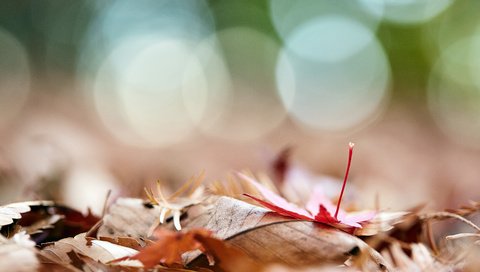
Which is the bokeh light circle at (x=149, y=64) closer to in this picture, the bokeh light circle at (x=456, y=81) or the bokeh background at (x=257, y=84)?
the bokeh background at (x=257, y=84)

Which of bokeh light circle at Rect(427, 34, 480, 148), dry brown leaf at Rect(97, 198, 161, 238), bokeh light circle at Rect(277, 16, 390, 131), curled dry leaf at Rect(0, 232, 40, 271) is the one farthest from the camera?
bokeh light circle at Rect(277, 16, 390, 131)

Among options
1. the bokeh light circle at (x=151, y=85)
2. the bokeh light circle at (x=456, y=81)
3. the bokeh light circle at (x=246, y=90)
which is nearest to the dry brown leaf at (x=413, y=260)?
the bokeh light circle at (x=246, y=90)

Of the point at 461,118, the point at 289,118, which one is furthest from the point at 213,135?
the point at 461,118

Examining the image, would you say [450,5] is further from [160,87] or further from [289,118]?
[160,87]

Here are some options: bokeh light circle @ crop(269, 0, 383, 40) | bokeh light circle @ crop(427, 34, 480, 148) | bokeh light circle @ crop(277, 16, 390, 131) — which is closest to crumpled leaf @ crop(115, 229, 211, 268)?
bokeh light circle @ crop(427, 34, 480, 148)

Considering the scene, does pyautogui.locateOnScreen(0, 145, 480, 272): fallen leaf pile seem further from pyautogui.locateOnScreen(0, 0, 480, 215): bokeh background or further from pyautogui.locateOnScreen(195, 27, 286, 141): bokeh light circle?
pyautogui.locateOnScreen(195, 27, 286, 141): bokeh light circle

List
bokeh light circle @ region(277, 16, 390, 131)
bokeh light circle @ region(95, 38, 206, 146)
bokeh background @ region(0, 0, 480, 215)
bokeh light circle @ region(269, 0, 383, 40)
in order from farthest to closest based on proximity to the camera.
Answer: bokeh light circle @ region(269, 0, 383, 40) < bokeh light circle @ region(95, 38, 206, 146) < bokeh light circle @ region(277, 16, 390, 131) < bokeh background @ region(0, 0, 480, 215)

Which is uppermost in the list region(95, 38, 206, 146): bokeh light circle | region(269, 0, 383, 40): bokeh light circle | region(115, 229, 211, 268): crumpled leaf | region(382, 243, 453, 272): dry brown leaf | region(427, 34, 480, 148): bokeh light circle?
region(269, 0, 383, 40): bokeh light circle
